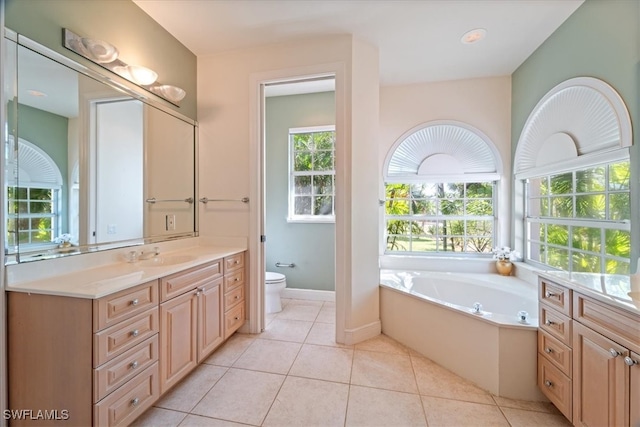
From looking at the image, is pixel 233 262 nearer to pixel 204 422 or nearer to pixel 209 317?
pixel 209 317

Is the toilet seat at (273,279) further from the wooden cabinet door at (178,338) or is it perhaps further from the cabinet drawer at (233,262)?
the wooden cabinet door at (178,338)

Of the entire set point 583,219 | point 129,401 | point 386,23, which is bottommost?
point 129,401

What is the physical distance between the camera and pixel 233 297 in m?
2.16

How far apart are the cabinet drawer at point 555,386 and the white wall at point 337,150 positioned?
1.14 m

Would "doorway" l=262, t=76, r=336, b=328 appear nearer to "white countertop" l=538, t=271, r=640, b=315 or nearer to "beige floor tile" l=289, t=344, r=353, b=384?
"beige floor tile" l=289, t=344, r=353, b=384

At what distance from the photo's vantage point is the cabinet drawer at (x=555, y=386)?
1.30 metres

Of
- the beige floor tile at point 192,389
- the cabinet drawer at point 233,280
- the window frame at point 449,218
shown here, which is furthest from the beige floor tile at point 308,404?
the window frame at point 449,218

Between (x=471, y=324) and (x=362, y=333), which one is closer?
(x=471, y=324)

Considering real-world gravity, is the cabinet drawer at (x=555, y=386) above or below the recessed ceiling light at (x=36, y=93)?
below

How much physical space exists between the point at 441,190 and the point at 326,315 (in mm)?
1947

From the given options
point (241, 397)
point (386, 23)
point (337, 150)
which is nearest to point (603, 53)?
point (386, 23)

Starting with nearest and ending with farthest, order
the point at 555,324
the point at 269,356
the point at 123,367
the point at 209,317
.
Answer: the point at 123,367
the point at 555,324
the point at 209,317
the point at 269,356

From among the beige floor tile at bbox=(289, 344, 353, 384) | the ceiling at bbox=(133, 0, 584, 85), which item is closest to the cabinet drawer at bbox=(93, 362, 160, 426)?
the beige floor tile at bbox=(289, 344, 353, 384)

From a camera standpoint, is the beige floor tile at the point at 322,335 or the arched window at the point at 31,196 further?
the beige floor tile at the point at 322,335
